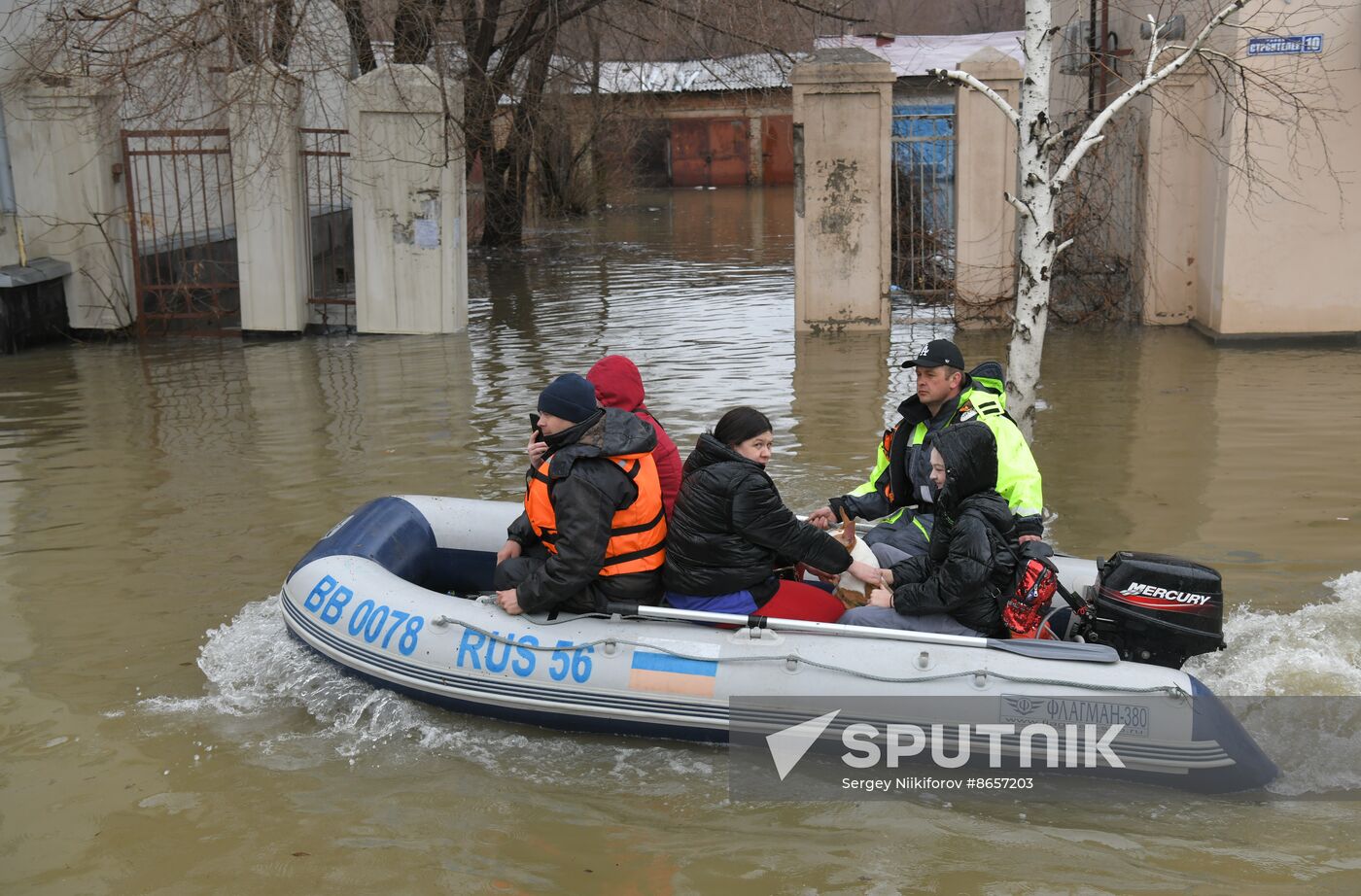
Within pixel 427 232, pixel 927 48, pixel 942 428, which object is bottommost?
pixel 942 428

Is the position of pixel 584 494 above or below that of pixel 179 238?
below

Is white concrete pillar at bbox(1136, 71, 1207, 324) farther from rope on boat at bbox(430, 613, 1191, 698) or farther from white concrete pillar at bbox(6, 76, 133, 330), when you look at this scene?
white concrete pillar at bbox(6, 76, 133, 330)

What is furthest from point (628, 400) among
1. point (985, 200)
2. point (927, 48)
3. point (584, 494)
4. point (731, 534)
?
point (927, 48)

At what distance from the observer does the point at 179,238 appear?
16.0m

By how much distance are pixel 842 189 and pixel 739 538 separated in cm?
895

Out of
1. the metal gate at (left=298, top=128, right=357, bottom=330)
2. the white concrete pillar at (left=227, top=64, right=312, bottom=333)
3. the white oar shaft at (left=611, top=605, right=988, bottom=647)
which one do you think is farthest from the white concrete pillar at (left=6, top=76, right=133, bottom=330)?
the white oar shaft at (left=611, top=605, right=988, bottom=647)

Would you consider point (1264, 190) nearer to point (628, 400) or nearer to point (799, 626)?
point (628, 400)

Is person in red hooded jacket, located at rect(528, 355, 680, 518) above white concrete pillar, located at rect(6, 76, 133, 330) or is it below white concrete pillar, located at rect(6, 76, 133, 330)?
below

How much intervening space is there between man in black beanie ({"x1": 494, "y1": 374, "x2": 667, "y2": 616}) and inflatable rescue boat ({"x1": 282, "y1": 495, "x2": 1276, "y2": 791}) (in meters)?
0.15

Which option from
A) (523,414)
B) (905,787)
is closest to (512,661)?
(905,787)

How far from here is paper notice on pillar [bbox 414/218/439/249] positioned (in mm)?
14141

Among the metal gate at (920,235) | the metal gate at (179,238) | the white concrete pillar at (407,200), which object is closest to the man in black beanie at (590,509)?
the white concrete pillar at (407,200)

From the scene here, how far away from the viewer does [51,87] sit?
13.6 meters

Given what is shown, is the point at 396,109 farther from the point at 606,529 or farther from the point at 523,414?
the point at 606,529
